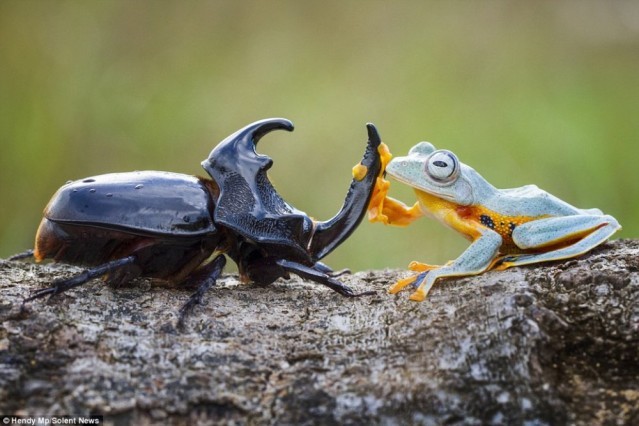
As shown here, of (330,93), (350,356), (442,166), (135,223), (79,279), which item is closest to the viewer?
(350,356)

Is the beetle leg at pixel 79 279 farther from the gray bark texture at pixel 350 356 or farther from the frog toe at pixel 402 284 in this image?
the frog toe at pixel 402 284

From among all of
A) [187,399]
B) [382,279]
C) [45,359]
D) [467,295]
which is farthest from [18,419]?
[382,279]

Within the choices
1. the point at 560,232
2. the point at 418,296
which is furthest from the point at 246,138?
the point at 560,232

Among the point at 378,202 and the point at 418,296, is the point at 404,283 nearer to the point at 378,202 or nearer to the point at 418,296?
the point at 418,296

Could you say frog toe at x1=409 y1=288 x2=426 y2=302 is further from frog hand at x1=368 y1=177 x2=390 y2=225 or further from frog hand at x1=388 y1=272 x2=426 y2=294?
frog hand at x1=368 y1=177 x2=390 y2=225

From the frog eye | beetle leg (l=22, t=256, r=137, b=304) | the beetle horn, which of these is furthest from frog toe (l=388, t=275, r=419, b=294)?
beetle leg (l=22, t=256, r=137, b=304)
